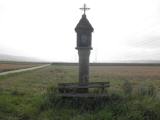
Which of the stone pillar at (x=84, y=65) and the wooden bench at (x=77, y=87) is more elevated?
the stone pillar at (x=84, y=65)

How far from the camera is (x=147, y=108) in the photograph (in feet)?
20.4

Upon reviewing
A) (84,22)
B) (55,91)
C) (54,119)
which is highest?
(84,22)

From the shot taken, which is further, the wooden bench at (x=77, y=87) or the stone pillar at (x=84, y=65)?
the stone pillar at (x=84, y=65)

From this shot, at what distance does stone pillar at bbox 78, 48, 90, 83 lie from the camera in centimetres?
777

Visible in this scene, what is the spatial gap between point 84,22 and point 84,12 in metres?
0.45

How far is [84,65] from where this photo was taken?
7.88m

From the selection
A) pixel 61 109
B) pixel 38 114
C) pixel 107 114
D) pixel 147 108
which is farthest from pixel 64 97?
pixel 147 108

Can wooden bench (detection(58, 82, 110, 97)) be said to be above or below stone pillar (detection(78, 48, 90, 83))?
below

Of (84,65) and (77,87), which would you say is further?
(84,65)

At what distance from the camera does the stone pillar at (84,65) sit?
25.5 ft

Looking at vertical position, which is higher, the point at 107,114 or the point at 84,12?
the point at 84,12

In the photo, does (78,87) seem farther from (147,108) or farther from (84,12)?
(84,12)

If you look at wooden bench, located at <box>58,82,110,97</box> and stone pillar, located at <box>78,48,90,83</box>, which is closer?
wooden bench, located at <box>58,82,110,97</box>

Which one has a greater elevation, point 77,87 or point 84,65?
point 84,65
